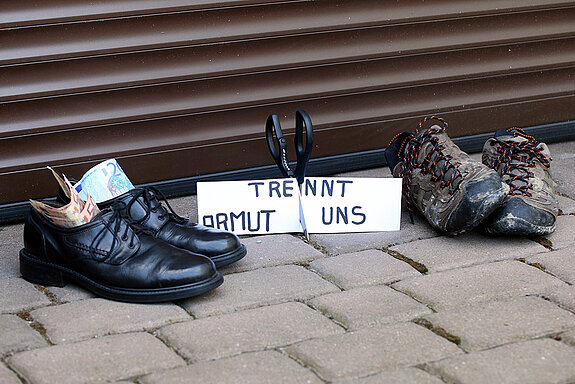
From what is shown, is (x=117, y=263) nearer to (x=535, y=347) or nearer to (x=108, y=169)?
(x=108, y=169)

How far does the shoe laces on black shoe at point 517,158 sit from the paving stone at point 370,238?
339 mm

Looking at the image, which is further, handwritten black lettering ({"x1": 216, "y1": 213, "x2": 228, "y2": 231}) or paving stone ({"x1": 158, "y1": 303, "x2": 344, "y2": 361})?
handwritten black lettering ({"x1": 216, "y1": 213, "x2": 228, "y2": 231})

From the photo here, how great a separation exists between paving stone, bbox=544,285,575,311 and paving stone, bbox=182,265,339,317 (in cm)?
58

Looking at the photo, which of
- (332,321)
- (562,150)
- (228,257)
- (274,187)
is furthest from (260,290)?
(562,150)

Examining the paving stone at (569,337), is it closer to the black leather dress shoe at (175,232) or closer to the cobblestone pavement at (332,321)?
the cobblestone pavement at (332,321)

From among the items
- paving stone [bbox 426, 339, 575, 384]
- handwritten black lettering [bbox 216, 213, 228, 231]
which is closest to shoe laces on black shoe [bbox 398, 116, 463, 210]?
handwritten black lettering [bbox 216, 213, 228, 231]

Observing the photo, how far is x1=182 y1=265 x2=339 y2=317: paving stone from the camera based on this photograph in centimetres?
200

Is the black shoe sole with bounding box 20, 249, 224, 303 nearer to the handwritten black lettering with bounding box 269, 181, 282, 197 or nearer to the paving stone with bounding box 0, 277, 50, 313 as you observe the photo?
the paving stone with bounding box 0, 277, 50, 313

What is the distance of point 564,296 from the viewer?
6.63 feet

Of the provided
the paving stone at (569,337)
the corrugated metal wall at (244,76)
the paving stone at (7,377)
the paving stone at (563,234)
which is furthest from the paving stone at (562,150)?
the paving stone at (7,377)

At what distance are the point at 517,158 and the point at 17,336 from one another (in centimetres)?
178

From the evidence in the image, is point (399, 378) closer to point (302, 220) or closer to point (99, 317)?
point (99, 317)

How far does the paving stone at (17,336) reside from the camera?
1.76 m

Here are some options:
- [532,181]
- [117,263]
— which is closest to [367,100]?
[532,181]
